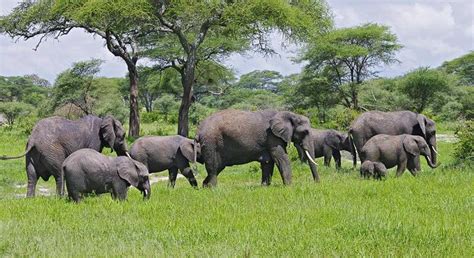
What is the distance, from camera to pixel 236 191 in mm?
10859

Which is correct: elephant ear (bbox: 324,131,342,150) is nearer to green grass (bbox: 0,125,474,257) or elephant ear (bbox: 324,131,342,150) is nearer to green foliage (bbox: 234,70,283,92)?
green grass (bbox: 0,125,474,257)

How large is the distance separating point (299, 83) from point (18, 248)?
44967 mm

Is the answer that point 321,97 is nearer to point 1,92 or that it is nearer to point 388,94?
point 388,94

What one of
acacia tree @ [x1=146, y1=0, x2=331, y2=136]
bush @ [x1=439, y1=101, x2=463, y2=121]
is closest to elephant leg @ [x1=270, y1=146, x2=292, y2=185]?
acacia tree @ [x1=146, y1=0, x2=331, y2=136]

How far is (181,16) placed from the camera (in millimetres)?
26859

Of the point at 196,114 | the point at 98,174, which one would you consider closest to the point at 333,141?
the point at 98,174

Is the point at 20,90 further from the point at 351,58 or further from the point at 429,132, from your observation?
the point at 429,132

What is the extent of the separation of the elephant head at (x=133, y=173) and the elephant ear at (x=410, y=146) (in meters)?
6.68

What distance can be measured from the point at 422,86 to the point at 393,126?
33307 millimetres

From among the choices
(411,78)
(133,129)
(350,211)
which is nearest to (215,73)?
(133,129)

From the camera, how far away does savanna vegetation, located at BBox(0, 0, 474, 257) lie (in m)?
6.18

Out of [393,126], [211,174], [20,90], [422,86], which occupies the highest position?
[422,86]

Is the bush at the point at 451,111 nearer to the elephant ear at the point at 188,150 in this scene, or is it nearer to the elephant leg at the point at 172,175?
the elephant leg at the point at 172,175

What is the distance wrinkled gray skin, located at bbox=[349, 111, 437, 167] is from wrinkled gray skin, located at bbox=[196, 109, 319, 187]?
18.0 ft
